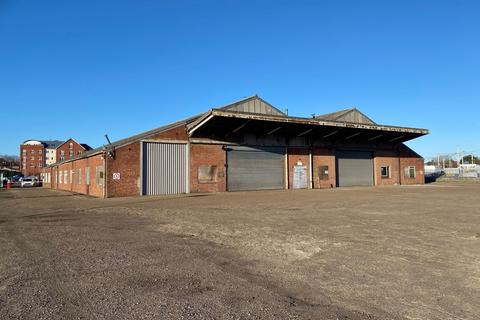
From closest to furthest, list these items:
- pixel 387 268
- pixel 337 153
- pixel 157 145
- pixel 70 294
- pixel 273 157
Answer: pixel 70 294 < pixel 387 268 < pixel 157 145 < pixel 273 157 < pixel 337 153

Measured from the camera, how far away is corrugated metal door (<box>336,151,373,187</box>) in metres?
36.4

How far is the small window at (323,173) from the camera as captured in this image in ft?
113

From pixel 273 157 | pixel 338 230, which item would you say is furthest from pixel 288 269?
pixel 273 157

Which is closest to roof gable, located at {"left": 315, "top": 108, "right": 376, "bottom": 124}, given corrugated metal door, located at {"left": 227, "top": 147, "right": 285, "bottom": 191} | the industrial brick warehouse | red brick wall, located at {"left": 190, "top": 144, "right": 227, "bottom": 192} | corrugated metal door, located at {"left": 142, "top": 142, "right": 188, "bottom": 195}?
the industrial brick warehouse

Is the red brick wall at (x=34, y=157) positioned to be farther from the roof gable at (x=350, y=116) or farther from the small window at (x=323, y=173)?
the small window at (x=323, y=173)

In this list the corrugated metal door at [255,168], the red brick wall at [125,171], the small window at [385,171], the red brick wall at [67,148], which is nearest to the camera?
the red brick wall at [125,171]

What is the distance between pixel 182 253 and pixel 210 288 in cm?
227

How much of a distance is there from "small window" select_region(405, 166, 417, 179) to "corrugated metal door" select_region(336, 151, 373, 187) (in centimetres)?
588

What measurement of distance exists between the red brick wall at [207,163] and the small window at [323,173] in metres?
10.1

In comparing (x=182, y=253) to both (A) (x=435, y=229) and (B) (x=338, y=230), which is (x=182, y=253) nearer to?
(B) (x=338, y=230)

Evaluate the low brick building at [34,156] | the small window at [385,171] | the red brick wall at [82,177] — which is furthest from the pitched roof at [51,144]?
the small window at [385,171]

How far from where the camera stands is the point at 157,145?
26.6 meters

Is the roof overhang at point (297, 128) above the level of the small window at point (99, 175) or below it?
above

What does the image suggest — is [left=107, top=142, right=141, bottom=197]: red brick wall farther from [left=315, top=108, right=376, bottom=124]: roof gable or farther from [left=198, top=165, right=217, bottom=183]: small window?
[left=315, top=108, right=376, bottom=124]: roof gable
